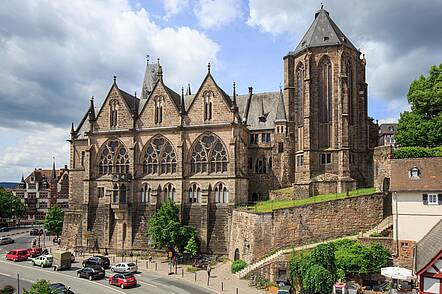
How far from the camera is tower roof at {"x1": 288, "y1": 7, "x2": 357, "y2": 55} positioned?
1972 inches

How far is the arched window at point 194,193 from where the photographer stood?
2010 inches

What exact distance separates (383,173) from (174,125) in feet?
85.4

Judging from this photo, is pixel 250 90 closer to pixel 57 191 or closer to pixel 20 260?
pixel 20 260

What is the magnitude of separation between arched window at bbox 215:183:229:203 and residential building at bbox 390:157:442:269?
21263 millimetres

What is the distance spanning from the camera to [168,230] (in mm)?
46344

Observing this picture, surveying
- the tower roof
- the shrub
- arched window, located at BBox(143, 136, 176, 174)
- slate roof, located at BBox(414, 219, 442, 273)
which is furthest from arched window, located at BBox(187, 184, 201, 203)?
slate roof, located at BBox(414, 219, 442, 273)

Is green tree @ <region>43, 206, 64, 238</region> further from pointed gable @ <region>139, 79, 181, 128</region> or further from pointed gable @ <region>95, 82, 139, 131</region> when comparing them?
pointed gable @ <region>139, 79, 181, 128</region>

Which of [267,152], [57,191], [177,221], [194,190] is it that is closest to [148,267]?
[177,221]

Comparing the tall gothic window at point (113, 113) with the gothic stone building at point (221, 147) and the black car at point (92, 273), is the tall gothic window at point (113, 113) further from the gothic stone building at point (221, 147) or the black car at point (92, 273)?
the black car at point (92, 273)

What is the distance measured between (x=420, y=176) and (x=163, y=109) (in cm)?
3264

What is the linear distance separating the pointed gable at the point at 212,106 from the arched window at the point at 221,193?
8159mm

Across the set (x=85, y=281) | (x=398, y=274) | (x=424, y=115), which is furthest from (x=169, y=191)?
(x=424, y=115)

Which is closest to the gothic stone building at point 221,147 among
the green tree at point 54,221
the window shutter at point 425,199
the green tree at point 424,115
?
the green tree at point 424,115

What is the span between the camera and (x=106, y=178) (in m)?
55.8
